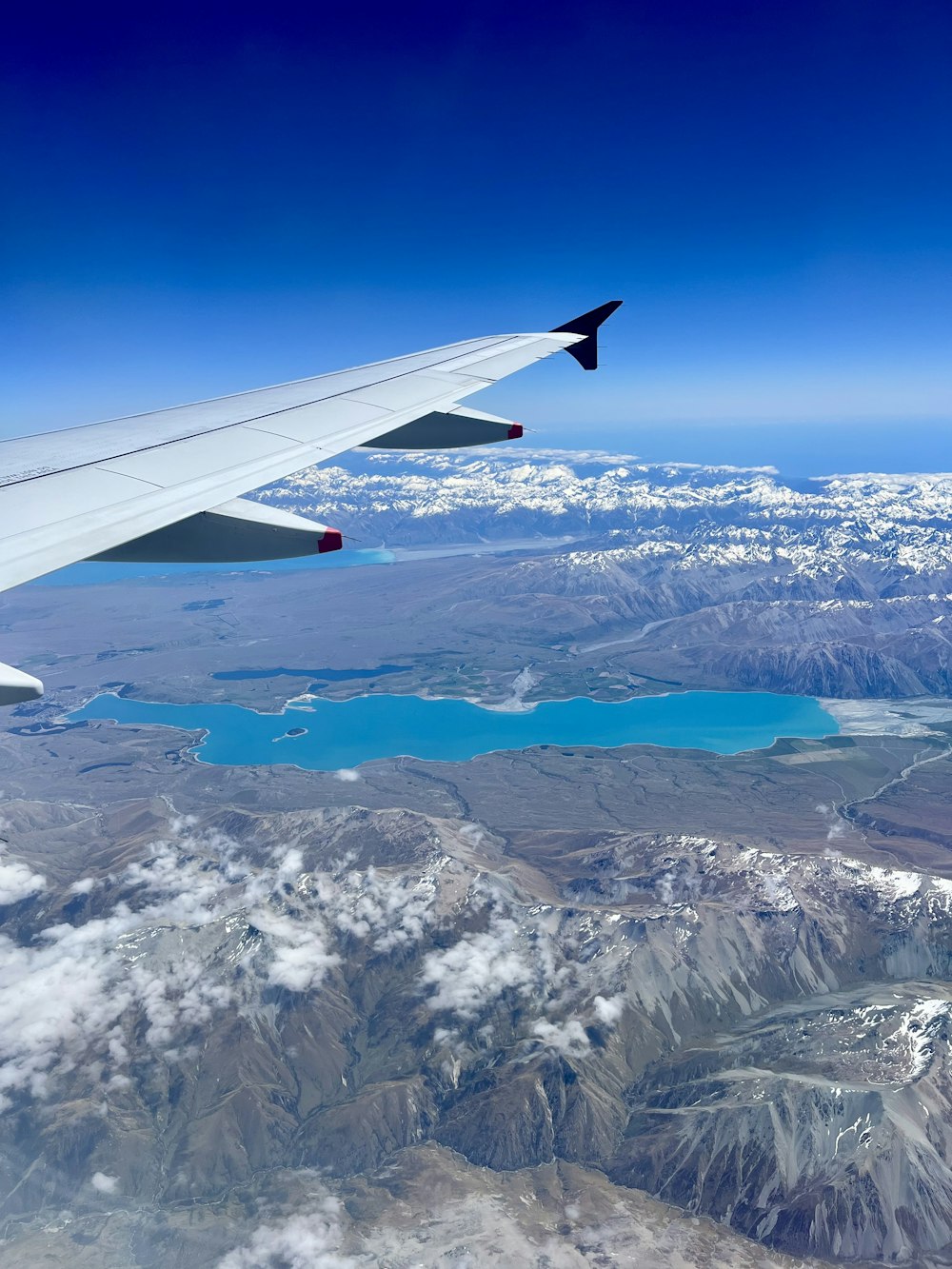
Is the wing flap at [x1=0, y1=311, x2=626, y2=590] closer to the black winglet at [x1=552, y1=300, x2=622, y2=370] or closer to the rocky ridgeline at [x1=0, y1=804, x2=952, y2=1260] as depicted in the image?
the black winglet at [x1=552, y1=300, x2=622, y2=370]

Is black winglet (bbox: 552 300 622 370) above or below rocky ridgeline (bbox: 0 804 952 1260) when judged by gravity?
above

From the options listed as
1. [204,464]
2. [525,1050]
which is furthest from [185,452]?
[525,1050]

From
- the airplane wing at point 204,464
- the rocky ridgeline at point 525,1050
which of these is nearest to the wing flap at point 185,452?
the airplane wing at point 204,464

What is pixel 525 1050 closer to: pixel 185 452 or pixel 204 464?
pixel 185 452

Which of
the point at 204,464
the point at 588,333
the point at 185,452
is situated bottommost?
the point at 204,464

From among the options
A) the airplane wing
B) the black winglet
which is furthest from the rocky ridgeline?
the airplane wing
